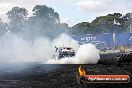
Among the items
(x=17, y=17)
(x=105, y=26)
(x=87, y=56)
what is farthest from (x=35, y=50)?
(x=105, y=26)

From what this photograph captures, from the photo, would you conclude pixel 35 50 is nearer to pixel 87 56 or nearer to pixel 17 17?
pixel 87 56

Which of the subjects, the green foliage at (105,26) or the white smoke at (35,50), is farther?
the green foliage at (105,26)

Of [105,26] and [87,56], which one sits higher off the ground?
[105,26]

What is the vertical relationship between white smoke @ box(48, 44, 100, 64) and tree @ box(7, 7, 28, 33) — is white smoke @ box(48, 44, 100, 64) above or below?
below

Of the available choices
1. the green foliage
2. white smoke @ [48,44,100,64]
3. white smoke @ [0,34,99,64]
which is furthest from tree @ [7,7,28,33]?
white smoke @ [48,44,100,64]

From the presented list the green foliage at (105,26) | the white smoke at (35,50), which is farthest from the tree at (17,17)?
the white smoke at (35,50)

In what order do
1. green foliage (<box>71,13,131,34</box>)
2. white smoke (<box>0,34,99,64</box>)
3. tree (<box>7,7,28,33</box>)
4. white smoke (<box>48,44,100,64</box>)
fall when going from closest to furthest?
white smoke (<box>48,44,100,64</box>), white smoke (<box>0,34,99,64</box>), tree (<box>7,7,28,33</box>), green foliage (<box>71,13,131,34</box>)

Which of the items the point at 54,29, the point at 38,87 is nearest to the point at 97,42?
the point at 54,29

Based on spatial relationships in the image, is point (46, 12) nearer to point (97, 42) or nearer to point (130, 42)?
point (97, 42)

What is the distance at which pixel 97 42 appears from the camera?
93.9m

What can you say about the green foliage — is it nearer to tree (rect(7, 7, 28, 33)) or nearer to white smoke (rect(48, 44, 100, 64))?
tree (rect(7, 7, 28, 33))

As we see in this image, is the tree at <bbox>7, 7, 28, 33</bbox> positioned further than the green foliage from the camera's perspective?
No

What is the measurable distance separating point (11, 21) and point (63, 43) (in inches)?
3173

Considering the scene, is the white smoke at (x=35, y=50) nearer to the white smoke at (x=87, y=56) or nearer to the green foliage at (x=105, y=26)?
the white smoke at (x=87, y=56)
